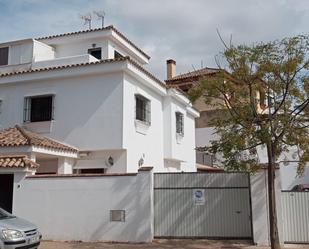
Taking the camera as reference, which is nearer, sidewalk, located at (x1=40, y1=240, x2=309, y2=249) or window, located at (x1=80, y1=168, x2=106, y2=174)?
sidewalk, located at (x1=40, y1=240, x2=309, y2=249)

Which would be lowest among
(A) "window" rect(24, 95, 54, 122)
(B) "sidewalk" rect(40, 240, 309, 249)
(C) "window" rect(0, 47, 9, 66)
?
(B) "sidewalk" rect(40, 240, 309, 249)

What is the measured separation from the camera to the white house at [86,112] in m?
18.0

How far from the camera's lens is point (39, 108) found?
65.0 feet

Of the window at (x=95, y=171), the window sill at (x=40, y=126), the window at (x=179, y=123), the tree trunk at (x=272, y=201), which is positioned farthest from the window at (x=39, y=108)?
the tree trunk at (x=272, y=201)

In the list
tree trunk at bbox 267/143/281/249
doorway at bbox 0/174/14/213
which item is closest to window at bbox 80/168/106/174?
doorway at bbox 0/174/14/213

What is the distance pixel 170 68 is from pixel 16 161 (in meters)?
20.3

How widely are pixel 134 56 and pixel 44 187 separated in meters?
12.1

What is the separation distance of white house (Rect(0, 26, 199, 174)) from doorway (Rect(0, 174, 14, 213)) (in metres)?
0.93

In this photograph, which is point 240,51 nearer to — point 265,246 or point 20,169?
point 265,246

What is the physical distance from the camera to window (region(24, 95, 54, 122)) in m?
19.5

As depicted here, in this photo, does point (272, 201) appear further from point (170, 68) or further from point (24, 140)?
point (170, 68)

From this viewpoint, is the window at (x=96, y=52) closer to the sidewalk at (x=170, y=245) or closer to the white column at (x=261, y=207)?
the sidewalk at (x=170, y=245)

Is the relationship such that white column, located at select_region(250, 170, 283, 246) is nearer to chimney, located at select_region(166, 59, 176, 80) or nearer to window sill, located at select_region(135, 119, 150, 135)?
window sill, located at select_region(135, 119, 150, 135)

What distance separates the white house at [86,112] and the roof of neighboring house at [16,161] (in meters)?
0.12
